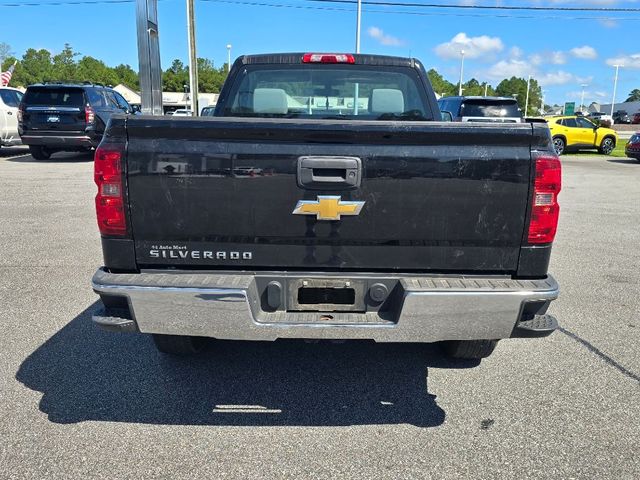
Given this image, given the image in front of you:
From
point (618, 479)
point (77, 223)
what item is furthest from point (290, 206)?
point (77, 223)

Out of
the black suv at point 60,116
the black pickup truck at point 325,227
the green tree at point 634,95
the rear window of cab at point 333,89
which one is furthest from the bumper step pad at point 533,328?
the green tree at point 634,95

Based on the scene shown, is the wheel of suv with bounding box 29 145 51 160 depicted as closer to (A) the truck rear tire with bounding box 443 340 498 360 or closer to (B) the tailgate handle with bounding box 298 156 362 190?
(A) the truck rear tire with bounding box 443 340 498 360

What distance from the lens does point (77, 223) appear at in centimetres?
829

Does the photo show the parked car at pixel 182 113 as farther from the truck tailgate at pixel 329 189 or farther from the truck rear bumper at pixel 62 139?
the truck rear bumper at pixel 62 139

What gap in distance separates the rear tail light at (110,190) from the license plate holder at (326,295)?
923 mm

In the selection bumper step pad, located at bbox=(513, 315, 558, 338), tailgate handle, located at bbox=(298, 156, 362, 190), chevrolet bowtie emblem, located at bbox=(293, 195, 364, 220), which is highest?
tailgate handle, located at bbox=(298, 156, 362, 190)

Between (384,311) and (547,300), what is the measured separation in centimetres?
80

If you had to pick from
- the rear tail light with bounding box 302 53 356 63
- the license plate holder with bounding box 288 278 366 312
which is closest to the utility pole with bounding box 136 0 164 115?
the rear tail light with bounding box 302 53 356 63

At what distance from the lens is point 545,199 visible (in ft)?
9.16

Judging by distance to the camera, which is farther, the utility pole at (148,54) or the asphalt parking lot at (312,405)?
the utility pole at (148,54)

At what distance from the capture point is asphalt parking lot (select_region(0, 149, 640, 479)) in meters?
2.76

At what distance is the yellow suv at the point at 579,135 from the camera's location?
23.7 metres

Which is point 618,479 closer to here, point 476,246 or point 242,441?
point 476,246

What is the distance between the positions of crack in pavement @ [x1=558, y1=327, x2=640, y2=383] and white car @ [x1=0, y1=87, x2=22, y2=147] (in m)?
16.8
